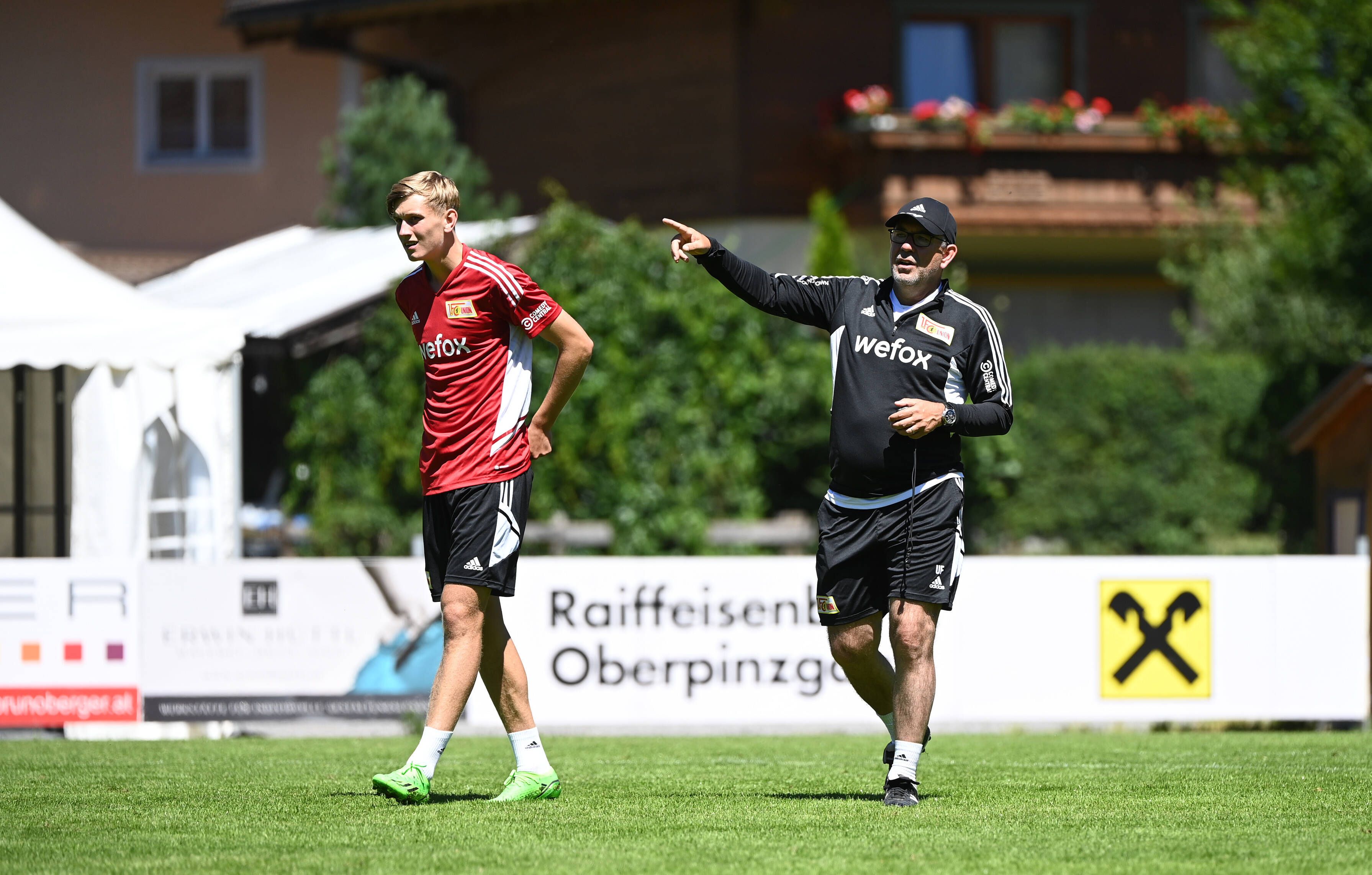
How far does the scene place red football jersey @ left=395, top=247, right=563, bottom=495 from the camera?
19.8 ft

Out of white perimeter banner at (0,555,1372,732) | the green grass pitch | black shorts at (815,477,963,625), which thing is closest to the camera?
the green grass pitch

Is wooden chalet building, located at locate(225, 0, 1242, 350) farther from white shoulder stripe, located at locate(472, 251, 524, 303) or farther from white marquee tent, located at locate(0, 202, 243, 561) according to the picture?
white shoulder stripe, located at locate(472, 251, 524, 303)

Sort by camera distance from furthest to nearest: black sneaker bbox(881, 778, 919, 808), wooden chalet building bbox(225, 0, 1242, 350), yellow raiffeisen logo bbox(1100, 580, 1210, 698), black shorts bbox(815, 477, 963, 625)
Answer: wooden chalet building bbox(225, 0, 1242, 350), yellow raiffeisen logo bbox(1100, 580, 1210, 698), black shorts bbox(815, 477, 963, 625), black sneaker bbox(881, 778, 919, 808)

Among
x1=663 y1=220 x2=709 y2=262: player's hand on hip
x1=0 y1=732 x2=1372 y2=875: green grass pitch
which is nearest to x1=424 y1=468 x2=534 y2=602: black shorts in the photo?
x1=0 y1=732 x2=1372 y2=875: green grass pitch

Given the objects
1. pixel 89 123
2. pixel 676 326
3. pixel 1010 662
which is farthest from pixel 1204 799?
pixel 89 123

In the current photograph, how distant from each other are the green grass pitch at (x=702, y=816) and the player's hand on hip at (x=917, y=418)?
120 centimetres

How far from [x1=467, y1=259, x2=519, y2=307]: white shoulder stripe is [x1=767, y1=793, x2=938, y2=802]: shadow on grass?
6.13 ft

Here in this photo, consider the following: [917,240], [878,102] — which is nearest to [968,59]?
[878,102]

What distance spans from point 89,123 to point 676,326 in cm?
1053

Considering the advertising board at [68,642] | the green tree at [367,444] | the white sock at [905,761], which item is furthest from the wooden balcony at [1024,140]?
the white sock at [905,761]

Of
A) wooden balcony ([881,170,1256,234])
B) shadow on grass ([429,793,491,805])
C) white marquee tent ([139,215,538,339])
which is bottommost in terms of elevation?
shadow on grass ([429,793,491,805])

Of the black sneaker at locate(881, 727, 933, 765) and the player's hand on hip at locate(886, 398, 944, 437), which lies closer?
the player's hand on hip at locate(886, 398, 944, 437)

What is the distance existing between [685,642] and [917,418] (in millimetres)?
5822

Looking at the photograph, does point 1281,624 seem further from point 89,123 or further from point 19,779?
point 89,123
